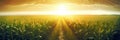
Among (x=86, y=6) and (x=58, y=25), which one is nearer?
(x=58, y=25)

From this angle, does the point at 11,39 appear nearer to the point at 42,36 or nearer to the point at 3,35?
the point at 3,35

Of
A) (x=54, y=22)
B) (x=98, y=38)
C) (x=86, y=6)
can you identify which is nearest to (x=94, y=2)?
(x=86, y=6)

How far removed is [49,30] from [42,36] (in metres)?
1.13

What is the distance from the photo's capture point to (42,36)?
1104cm

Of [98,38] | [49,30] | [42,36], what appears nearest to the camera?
[98,38]

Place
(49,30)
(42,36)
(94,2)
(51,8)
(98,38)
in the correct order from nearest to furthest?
(98,38) < (42,36) < (49,30) < (51,8) < (94,2)

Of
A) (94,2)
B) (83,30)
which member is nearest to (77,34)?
(83,30)

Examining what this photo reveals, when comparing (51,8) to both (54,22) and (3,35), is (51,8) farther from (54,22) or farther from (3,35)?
(3,35)

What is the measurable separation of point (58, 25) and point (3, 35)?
368 centimetres

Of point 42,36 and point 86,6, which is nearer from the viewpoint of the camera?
point 42,36

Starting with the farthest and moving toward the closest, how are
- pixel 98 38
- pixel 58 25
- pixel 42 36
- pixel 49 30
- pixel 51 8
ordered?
pixel 51 8 → pixel 58 25 → pixel 49 30 → pixel 42 36 → pixel 98 38

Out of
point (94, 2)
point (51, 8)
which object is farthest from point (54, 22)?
point (94, 2)

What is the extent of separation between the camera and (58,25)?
13484mm

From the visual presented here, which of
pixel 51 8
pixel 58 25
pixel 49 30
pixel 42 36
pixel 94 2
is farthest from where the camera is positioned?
pixel 94 2
